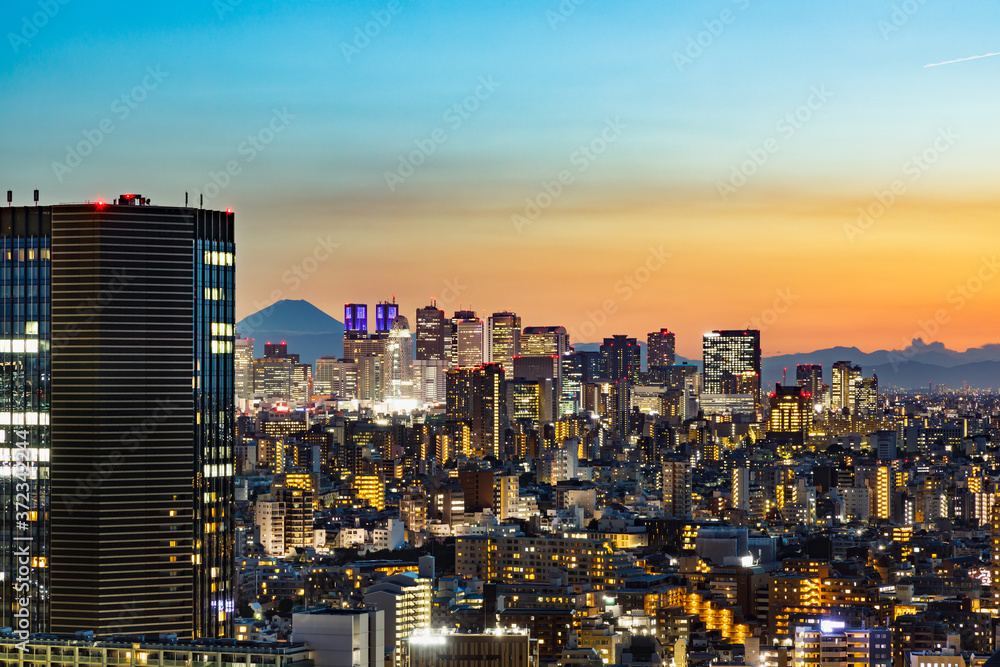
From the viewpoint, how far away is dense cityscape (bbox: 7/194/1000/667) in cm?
3125

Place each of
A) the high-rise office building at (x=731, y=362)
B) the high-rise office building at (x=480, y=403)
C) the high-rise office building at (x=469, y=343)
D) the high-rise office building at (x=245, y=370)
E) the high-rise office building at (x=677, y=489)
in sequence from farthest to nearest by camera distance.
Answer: the high-rise office building at (x=469, y=343) → the high-rise office building at (x=731, y=362) → the high-rise office building at (x=245, y=370) → the high-rise office building at (x=480, y=403) → the high-rise office building at (x=677, y=489)

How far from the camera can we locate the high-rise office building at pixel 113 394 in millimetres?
31438

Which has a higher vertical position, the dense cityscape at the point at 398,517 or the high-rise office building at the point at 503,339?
the high-rise office building at the point at 503,339

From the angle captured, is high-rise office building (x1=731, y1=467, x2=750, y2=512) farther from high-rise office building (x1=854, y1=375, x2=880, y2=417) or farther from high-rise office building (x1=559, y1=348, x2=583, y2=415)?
high-rise office building (x1=854, y1=375, x2=880, y2=417)

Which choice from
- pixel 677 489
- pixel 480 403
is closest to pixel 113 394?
pixel 677 489

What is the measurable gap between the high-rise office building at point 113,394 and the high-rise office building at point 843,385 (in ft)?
468

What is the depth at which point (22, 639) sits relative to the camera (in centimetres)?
2677

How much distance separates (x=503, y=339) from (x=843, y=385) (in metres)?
33.8

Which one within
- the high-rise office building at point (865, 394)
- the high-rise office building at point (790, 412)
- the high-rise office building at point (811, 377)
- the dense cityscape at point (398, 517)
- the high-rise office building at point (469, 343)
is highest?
the high-rise office building at point (469, 343)

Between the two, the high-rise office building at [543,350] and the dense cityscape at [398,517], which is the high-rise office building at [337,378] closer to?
the high-rise office building at [543,350]

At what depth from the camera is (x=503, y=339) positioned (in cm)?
17525

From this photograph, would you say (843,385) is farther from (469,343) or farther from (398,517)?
(398,517)

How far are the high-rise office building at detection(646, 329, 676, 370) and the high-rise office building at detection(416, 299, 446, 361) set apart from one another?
22845mm

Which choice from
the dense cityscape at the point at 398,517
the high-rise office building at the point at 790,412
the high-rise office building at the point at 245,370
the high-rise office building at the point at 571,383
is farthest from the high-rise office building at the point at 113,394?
the high-rise office building at the point at 245,370
